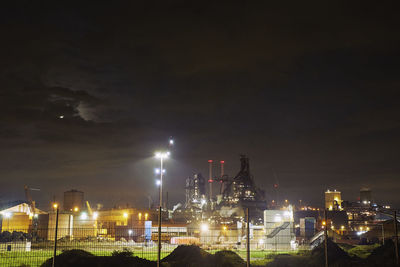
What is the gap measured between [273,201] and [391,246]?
16783 cm

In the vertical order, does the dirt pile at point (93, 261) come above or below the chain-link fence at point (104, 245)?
above

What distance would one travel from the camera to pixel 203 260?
22781mm

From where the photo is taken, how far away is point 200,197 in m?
145

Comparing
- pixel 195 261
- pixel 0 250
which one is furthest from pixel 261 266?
pixel 0 250

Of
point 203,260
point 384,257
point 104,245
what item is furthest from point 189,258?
point 104,245

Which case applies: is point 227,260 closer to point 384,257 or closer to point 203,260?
point 203,260

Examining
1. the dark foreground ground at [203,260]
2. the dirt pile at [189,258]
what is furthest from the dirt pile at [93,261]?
the dirt pile at [189,258]

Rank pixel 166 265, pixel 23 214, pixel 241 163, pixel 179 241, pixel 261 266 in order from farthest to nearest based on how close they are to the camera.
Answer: pixel 241 163, pixel 23 214, pixel 179 241, pixel 261 266, pixel 166 265

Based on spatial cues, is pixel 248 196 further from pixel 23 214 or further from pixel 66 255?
pixel 66 255

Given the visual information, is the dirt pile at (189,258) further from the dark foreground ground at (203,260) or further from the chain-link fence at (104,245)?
the chain-link fence at (104,245)

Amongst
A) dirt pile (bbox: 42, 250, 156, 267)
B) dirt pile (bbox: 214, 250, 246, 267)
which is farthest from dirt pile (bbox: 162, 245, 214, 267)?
dirt pile (bbox: 42, 250, 156, 267)

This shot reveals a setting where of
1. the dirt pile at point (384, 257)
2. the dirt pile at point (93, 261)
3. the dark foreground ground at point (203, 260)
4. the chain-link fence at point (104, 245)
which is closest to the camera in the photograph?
the dirt pile at point (93, 261)

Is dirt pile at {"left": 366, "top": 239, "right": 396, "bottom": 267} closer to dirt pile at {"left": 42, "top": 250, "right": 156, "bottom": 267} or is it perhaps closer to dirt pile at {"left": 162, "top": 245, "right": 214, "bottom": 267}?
dirt pile at {"left": 162, "top": 245, "right": 214, "bottom": 267}

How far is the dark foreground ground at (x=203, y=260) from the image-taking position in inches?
715
